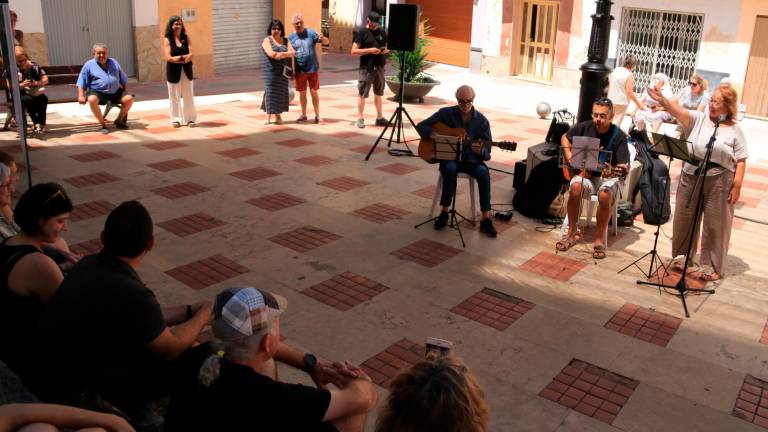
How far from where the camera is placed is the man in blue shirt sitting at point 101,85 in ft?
35.9

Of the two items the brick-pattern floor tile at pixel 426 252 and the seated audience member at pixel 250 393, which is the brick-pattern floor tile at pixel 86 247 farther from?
the seated audience member at pixel 250 393

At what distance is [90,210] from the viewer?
7602 mm

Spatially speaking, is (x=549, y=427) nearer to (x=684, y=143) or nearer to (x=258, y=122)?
(x=684, y=143)


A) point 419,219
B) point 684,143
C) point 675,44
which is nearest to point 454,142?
point 419,219

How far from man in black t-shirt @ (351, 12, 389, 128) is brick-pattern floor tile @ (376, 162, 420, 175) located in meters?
2.42

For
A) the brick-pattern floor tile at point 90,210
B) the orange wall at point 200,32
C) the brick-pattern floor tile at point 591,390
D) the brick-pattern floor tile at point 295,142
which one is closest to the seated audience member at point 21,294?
the brick-pattern floor tile at point 591,390

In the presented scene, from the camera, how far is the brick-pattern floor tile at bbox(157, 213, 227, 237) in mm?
7121

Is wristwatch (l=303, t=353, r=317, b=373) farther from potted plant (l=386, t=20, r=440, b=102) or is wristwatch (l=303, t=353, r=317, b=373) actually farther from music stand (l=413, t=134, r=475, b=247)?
potted plant (l=386, t=20, r=440, b=102)

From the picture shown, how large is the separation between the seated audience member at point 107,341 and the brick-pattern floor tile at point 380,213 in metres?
4.47

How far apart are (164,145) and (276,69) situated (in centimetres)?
238

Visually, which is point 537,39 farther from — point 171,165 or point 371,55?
point 171,165

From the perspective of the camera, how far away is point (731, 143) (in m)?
6.03

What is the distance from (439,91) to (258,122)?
5997 mm

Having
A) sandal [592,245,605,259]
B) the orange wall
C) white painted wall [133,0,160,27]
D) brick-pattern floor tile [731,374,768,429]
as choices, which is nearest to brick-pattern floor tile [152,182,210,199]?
sandal [592,245,605,259]
